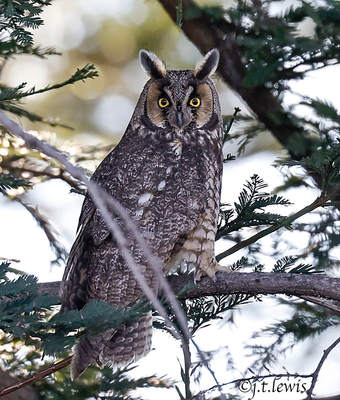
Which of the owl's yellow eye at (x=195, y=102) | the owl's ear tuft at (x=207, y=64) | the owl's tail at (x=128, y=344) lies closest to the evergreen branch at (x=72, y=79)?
the owl's yellow eye at (x=195, y=102)

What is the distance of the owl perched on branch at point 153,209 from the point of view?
7.16 feet

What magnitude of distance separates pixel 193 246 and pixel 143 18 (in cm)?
302

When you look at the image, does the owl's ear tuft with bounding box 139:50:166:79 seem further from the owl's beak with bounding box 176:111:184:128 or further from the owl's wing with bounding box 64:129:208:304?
the owl's wing with bounding box 64:129:208:304

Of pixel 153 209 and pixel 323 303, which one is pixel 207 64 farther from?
pixel 323 303

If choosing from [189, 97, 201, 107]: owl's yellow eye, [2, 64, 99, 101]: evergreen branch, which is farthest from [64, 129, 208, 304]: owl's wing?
[2, 64, 99, 101]: evergreen branch

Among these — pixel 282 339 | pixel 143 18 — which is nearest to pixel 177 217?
pixel 282 339

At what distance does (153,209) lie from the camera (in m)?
2.26

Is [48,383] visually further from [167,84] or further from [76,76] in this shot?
[167,84]

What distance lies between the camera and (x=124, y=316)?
1104 millimetres

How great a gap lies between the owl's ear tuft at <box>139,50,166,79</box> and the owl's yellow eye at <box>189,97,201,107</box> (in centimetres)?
20

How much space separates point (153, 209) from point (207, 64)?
2.80ft

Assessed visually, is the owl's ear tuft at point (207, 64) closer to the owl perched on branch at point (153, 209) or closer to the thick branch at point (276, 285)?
the owl perched on branch at point (153, 209)

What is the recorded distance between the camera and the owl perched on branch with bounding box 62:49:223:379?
2.18 m

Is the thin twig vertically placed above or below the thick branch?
below
